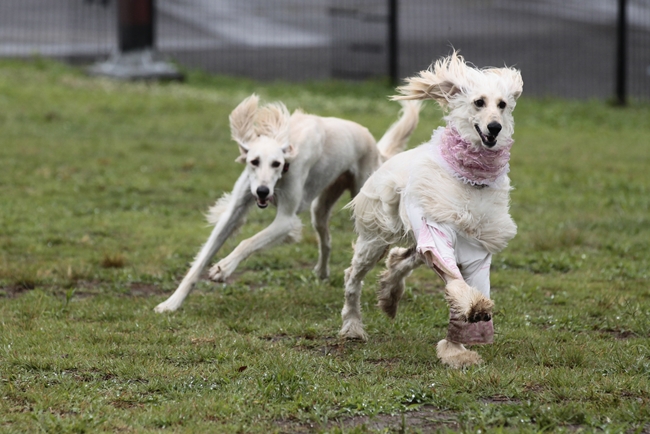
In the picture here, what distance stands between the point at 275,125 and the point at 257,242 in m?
0.83

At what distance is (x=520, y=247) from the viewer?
8.39 meters

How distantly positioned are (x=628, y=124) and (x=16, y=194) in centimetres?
1019

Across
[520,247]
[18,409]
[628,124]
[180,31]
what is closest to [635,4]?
[628,124]

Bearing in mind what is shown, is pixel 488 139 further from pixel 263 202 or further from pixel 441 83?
pixel 263 202

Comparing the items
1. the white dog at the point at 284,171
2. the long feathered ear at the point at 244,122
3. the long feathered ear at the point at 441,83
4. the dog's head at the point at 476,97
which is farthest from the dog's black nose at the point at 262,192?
the dog's head at the point at 476,97

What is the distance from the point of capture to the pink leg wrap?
16.3 ft

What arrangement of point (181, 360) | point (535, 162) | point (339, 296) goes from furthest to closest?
1. point (535, 162)
2. point (339, 296)
3. point (181, 360)

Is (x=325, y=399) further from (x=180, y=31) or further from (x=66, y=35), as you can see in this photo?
(x=180, y=31)

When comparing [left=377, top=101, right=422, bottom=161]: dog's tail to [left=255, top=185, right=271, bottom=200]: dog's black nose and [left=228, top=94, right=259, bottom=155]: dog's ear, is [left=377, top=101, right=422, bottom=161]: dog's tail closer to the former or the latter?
[left=228, top=94, right=259, bottom=155]: dog's ear

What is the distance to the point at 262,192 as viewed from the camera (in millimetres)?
6219

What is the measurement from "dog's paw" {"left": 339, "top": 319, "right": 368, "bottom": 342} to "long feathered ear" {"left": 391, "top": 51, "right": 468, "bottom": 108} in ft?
4.51

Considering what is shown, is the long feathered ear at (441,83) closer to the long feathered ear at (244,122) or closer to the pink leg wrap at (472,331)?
the pink leg wrap at (472,331)

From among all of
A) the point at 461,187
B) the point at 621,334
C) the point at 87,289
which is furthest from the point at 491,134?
the point at 87,289

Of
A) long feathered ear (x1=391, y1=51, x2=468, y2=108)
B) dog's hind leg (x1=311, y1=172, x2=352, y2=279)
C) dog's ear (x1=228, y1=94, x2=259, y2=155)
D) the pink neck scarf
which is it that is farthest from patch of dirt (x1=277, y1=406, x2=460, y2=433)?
dog's hind leg (x1=311, y1=172, x2=352, y2=279)
